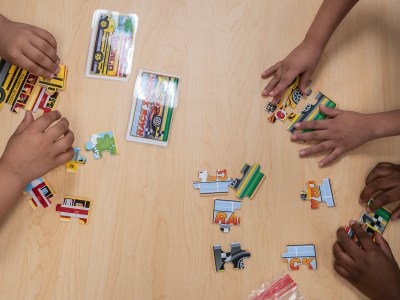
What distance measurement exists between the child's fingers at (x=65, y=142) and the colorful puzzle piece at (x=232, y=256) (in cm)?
51

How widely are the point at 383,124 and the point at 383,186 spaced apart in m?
0.18

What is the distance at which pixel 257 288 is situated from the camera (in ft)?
3.43

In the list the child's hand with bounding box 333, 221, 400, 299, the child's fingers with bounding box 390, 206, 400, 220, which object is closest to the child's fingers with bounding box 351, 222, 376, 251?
the child's hand with bounding box 333, 221, 400, 299

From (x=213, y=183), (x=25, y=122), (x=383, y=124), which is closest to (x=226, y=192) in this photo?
(x=213, y=183)

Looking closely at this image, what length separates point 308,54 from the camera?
115 cm

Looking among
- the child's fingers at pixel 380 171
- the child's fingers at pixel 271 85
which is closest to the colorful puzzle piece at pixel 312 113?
the child's fingers at pixel 271 85

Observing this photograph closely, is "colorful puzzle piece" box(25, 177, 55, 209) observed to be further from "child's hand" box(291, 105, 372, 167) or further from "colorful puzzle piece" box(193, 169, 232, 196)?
"child's hand" box(291, 105, 372, 167)

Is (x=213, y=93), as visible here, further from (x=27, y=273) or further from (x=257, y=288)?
(x=27, y=273)

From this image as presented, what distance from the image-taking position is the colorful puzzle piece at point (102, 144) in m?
1.09

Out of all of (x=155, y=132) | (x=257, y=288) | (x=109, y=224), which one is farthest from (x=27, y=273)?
(x=257, y=288)

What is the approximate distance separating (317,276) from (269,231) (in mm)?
185

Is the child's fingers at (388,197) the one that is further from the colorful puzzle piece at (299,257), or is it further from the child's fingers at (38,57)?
the child's fingers at (38,57)

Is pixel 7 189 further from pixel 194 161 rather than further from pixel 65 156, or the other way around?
pixel 194 161

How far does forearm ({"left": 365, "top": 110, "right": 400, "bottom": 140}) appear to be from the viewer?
1091mm
